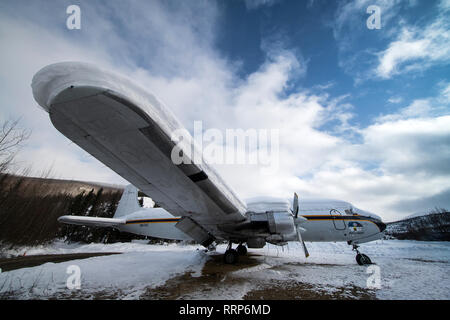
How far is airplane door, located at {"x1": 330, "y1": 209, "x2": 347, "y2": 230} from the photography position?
8852mm

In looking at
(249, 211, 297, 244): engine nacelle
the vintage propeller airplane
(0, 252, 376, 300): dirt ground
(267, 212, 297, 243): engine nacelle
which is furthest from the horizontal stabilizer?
(267, 212, 297, 243): engine nacelle

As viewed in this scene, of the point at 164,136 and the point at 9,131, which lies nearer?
the point at 164,136

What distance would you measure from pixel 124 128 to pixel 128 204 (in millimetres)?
14548

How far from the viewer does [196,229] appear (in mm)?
7117

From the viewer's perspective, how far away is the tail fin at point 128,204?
14492mm

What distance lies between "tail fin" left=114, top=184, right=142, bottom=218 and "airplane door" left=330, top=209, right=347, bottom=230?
47.7 feet

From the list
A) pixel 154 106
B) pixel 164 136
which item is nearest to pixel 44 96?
pixel 154 106

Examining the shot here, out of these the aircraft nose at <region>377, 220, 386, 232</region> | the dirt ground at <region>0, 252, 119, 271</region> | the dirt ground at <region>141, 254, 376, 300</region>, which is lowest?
the dirt ground at <region>0, 252, 119, 271</region>

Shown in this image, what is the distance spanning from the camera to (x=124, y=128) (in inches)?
107
